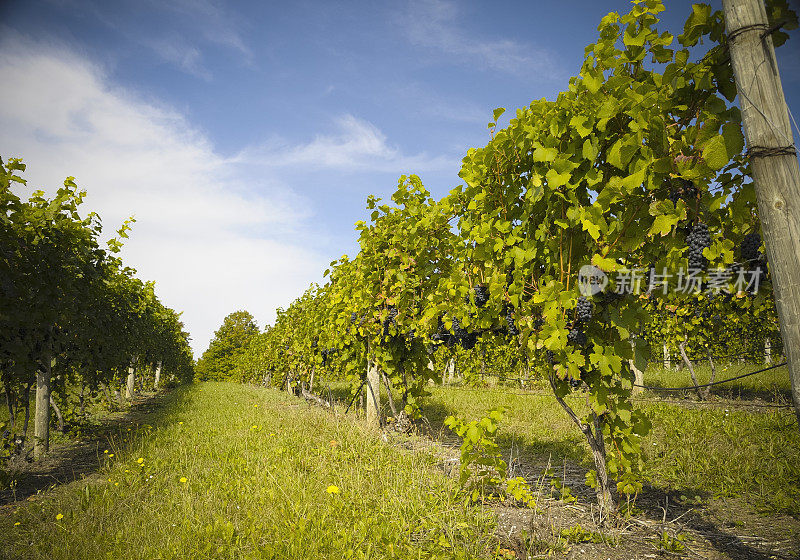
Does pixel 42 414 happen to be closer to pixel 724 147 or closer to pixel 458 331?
pixel 458 331

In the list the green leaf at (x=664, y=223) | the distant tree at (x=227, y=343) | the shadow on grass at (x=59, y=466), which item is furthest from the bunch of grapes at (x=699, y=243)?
the distant tree at (x=227, y=343)

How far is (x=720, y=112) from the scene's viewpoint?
2236 millimetres

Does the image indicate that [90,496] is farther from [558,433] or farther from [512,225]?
[558,433]

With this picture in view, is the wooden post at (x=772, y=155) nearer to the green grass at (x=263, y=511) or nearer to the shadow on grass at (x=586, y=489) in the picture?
the shadow on grass at (x=586, y=489)

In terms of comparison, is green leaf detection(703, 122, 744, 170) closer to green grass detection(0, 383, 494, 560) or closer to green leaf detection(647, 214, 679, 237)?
green leaf detection(647, 214, 679, 237)

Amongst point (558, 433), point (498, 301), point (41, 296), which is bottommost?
point (558, 433)

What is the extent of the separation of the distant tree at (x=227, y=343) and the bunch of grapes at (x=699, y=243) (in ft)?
174

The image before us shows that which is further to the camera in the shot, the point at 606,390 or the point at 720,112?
the point at 606,390

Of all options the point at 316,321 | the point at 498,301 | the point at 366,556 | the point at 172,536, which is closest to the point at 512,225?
the point at 498,301

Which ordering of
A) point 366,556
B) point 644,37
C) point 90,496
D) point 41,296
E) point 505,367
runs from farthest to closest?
point 505,367, point 41,296, point 90,496, point 366,556, point 644,37

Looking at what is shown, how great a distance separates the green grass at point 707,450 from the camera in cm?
461

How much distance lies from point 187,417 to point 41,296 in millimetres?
6487

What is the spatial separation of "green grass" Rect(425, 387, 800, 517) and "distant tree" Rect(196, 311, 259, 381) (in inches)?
1897

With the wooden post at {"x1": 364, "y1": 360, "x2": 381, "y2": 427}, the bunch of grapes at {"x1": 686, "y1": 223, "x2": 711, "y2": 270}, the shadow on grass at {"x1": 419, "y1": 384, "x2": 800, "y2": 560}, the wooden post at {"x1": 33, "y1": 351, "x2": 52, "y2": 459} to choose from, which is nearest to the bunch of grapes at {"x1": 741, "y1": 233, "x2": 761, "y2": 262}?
the bunch of grapes at {"x1": 686, "y1": 223, "x2": 711, "y2": 270}
